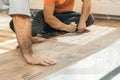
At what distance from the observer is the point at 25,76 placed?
5.62 feet

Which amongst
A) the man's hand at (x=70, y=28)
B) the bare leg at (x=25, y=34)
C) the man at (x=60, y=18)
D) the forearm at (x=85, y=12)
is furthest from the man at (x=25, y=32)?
the forearm at (x=85, y=12)

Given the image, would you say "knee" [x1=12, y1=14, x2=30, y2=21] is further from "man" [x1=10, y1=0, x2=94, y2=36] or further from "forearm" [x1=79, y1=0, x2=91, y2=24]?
"forearm" [x1=79, y1=0, x2=91, y2=24]

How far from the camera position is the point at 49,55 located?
2.10 meters

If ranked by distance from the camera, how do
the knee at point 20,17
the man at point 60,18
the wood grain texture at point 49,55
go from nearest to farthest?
1. the wood grain texture at point 49,55
2. the knee at point 20,17
3. the man at point 60,18

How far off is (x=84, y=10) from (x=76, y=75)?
1.33 metres

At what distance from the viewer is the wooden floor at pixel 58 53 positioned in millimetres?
1765

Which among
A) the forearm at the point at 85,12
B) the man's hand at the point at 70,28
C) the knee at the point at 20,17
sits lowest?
the man's hand at the point at 70,28

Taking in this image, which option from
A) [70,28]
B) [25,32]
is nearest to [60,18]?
[70,28]

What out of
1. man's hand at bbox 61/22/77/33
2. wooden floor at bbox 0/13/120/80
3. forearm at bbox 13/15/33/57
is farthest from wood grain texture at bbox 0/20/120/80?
man's hand at bbox 61/22/77/33

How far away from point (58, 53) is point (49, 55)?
0.09 metres

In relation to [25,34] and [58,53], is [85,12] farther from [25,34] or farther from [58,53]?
[25,34]

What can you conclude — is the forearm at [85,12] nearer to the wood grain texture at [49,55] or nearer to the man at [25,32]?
the wood grain texture at [49,55]

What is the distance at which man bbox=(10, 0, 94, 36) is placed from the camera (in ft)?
8.83

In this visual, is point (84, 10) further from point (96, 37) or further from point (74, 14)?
point (96, 37)
